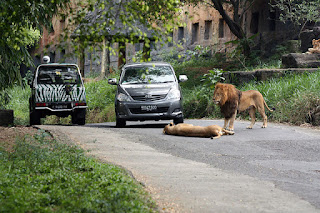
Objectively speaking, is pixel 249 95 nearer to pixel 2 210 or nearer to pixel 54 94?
pixel 54 94

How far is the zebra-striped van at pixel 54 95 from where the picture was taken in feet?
57.8

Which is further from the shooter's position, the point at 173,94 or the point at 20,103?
the point at 20,103

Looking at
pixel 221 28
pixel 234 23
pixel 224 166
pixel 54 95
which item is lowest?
pixel 224 166

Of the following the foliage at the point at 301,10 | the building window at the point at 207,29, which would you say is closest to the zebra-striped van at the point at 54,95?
the foliage at the point at 301,10

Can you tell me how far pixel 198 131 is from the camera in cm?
1332

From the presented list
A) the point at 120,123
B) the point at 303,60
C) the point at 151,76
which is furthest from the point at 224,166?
the point at 303,60

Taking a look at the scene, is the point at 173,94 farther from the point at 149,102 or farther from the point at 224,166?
the point at 224,166

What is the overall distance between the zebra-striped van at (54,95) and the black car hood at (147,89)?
229 centimetres

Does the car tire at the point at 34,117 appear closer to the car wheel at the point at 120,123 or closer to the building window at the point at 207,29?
the car wheel at the point at 120,123

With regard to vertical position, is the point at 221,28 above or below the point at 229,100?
above

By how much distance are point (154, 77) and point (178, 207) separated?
10.4 m

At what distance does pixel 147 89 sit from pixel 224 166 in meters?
6.71

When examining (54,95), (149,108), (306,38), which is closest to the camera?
(149,108)

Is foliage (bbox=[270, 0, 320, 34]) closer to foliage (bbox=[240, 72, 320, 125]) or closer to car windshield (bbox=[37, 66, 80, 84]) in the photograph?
foliage (bbox=[240, 72, 320, 125])
